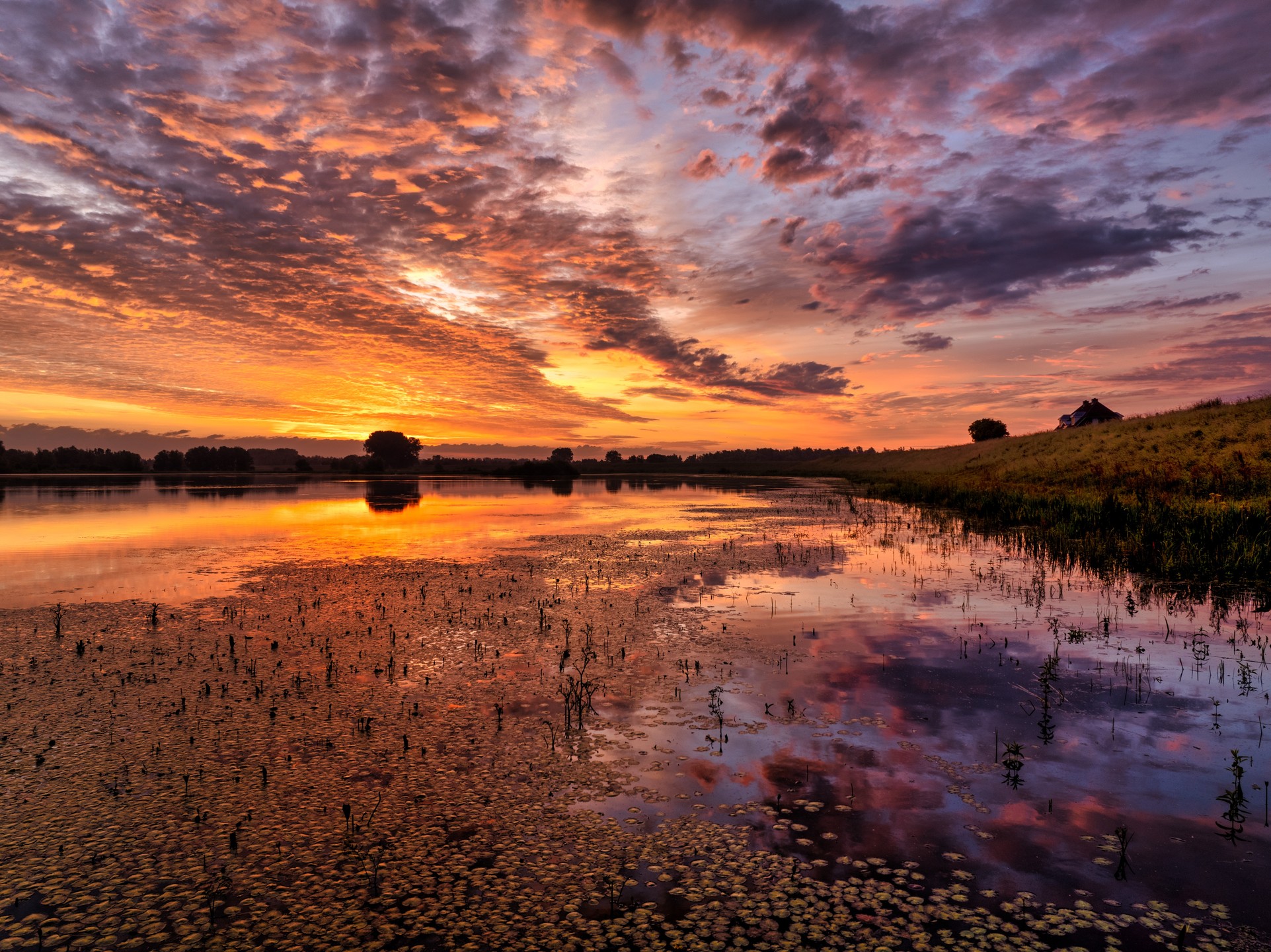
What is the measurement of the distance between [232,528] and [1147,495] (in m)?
40.5

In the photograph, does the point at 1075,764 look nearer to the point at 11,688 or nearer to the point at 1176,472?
the point at 11,688

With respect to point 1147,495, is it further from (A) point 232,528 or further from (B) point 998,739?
(A) point 232,528

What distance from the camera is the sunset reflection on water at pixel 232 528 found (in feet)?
57.5

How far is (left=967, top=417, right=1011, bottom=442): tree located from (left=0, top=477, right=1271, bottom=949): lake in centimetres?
12729

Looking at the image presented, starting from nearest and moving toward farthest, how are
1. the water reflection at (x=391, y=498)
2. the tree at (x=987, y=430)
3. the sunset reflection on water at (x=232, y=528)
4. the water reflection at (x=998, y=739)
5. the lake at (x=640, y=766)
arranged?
the lake at (x=640, y=766), the water reflection at (x=998, y=739), the sunset reflection on water at (x=232, y=528), the water reflection at (x=391, y=498), the tree at (x=987, y=430)

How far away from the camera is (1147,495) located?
27094mm

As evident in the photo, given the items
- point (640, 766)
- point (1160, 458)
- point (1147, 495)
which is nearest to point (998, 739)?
point (640, 766)

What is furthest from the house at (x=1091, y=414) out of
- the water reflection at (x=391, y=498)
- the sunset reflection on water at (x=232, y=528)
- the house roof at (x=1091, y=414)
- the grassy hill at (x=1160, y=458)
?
the water reflection at (x=391, y=498)

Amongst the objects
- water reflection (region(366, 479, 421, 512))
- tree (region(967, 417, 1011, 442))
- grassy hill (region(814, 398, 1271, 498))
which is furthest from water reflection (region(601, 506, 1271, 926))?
tree (region(967, 417, 1011, 442))

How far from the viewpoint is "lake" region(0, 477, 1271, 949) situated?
456 cm

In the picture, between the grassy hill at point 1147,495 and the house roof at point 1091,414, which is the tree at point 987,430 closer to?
the house roof at point 1091,414

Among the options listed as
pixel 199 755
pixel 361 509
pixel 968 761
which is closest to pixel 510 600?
pixel 199 755

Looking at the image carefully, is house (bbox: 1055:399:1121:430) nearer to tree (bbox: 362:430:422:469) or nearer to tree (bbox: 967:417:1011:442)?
tree (bbox: 967:417:1011:442)

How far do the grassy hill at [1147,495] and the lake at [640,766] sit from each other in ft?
11.4
